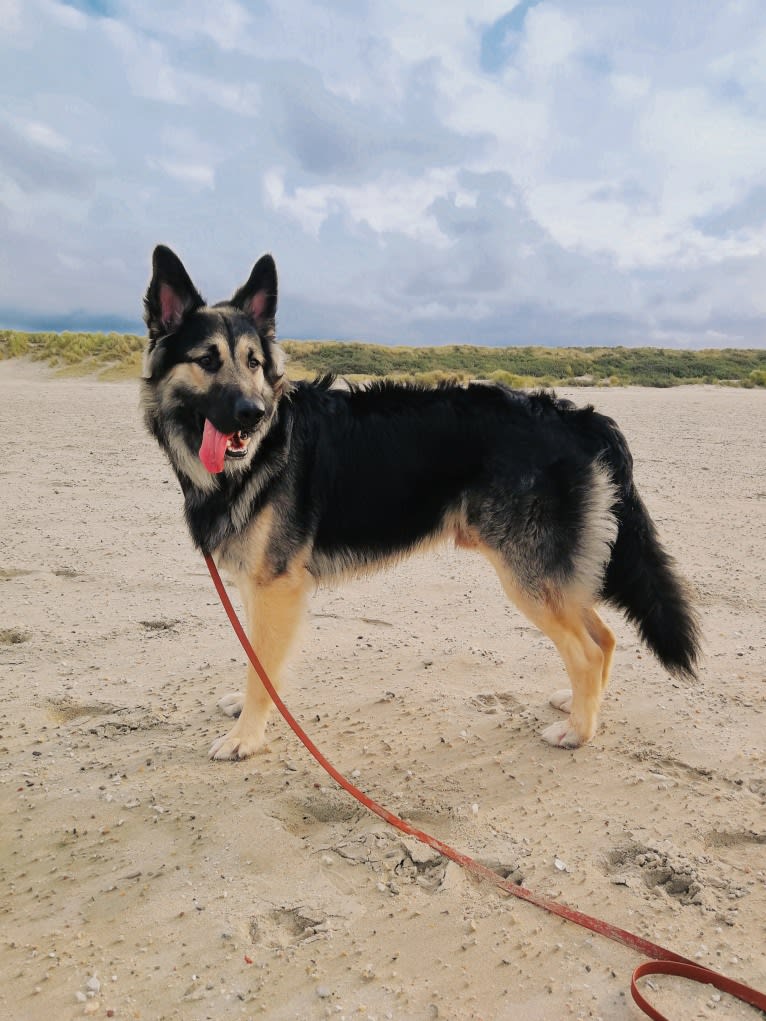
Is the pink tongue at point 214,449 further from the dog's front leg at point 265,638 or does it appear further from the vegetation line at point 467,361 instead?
the vegetation line at point 467,361

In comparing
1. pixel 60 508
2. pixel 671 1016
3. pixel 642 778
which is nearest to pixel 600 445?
pixel 642 778

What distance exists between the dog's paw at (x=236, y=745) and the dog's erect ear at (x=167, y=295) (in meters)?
2.45

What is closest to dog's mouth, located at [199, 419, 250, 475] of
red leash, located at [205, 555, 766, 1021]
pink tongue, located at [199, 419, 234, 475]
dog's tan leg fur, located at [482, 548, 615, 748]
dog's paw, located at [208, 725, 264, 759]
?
pink tongue, located at [199, 419, 234, 475]

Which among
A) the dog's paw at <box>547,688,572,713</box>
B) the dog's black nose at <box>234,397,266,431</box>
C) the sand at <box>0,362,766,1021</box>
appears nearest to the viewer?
the sand at <box>0,362,766,1021</box>

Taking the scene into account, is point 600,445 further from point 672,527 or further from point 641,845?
point 672,527

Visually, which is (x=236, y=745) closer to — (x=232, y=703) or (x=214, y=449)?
(x=232, y=703)

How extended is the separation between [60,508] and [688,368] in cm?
4637

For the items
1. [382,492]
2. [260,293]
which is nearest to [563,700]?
[382,492]

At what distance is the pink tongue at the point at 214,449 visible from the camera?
13.2ft

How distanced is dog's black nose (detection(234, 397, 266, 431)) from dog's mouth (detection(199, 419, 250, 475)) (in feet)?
0.36

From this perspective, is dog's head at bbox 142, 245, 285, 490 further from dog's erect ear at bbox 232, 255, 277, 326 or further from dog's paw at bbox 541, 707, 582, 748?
dog's paw at bbox 541, 707, 582, 748

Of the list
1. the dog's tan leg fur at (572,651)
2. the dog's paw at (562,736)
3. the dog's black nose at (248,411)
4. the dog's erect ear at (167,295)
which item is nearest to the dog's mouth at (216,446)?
the dog's black nose at (248,411)

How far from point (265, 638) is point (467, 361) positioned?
158 feet

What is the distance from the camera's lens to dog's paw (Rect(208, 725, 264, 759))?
4.18m
